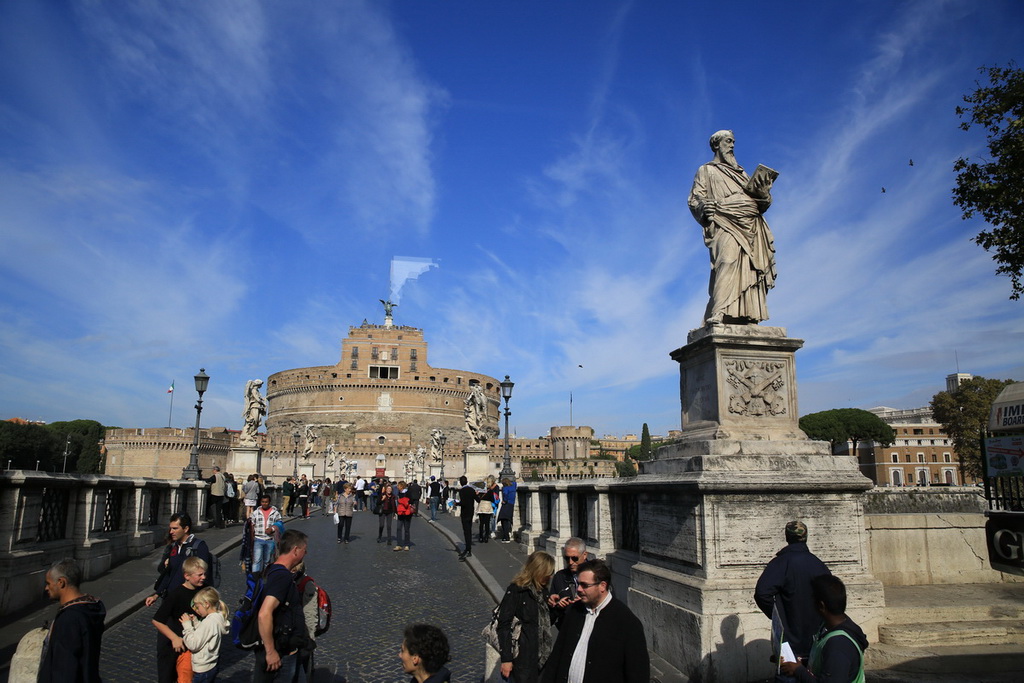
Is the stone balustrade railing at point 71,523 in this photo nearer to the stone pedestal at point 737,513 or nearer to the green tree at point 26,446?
the stone pedestal at point 737,513

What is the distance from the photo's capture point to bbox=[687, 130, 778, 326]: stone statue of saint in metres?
5.37

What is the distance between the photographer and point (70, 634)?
344 cm

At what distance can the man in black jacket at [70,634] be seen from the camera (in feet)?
11.1

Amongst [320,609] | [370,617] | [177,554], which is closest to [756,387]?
[320,609]

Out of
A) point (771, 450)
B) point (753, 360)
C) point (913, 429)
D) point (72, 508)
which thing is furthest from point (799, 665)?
point (913, 429)

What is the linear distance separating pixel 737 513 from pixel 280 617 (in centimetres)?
289

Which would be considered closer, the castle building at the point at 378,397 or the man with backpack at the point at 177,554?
the man with backpack at the point at 177,554

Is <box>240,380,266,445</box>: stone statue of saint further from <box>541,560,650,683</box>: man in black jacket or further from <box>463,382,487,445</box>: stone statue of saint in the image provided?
<box>541,560,650,683</box>: man in black jacket

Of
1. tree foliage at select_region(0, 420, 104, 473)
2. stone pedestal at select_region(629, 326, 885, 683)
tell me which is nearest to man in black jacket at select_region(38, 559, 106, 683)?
stone pedestal at select_region(629, 326, 885, 683)

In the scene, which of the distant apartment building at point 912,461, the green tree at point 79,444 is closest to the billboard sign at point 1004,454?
the distant apartment building at point 912,461

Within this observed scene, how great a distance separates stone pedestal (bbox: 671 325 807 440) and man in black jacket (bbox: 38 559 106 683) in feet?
13.0

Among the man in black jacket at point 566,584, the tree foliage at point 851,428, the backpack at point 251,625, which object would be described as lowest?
the backpack at point 251,625

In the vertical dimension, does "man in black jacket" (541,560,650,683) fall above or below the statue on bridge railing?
below

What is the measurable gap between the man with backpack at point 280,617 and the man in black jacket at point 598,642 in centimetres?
162
